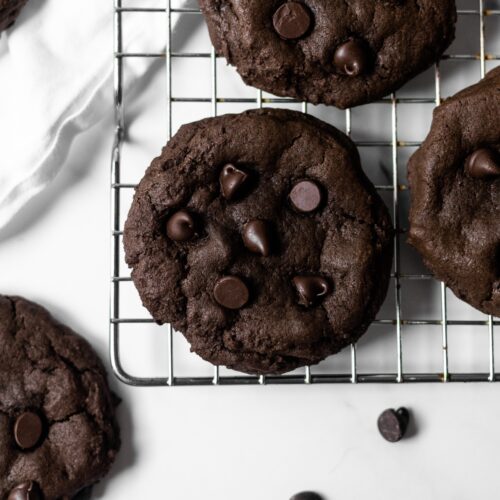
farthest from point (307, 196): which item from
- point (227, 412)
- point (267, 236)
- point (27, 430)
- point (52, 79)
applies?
point (27, 430)

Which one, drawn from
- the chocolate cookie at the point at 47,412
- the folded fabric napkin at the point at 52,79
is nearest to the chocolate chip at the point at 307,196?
the folded fabric napkin at the point at 52,79

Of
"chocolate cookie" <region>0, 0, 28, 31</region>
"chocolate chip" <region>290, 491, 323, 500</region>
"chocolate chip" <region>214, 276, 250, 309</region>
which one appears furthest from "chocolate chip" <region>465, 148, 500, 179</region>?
"chocolate cookie" <region>0, 0, 28, 31</region>

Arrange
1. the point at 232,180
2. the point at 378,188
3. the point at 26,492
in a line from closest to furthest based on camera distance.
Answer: the point at 232,180 < the point at 26,492 < the point at 378,188

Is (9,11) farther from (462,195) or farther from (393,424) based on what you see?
(393,424)

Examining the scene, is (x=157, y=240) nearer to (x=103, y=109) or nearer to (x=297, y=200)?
(x=297, y=200)

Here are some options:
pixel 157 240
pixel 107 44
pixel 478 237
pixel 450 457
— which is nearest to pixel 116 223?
pixel 157 240

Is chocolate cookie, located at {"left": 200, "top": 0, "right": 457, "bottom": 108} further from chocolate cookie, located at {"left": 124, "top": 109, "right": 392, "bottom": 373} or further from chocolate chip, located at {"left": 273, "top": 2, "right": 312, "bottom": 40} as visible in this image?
chocolate cookie, located at {"left": 124, "top": 109, "right": 392, "bottom": 373}

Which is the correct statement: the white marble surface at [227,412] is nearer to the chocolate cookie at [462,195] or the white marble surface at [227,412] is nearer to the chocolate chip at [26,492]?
the chocolate chip at [26,492]
